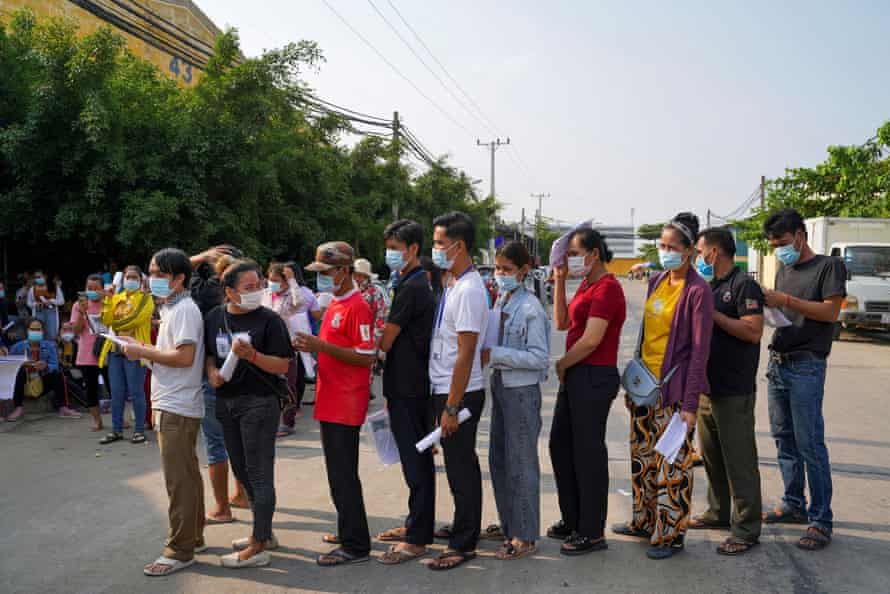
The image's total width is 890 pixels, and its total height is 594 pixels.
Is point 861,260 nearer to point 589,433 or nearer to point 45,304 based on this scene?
point 589,433

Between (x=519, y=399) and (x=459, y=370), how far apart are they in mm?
474

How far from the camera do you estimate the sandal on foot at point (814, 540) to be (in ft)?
14.5

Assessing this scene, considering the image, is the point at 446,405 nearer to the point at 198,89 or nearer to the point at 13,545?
the point at 13,545

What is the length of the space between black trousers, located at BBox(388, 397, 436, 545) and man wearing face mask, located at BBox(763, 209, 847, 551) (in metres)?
2.23

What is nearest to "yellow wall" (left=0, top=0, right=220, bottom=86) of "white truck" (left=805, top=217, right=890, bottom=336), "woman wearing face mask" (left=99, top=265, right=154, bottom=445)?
"woman wearing face mask" (left=99, top=265, right=154, bottom=445)

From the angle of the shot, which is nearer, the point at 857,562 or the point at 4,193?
the point at 857,562

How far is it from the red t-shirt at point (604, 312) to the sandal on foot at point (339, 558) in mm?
1735

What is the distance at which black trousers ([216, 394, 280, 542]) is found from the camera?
4.23 meters

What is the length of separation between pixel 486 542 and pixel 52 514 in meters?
3.08

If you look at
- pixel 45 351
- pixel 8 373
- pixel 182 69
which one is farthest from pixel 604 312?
pixel 182 69

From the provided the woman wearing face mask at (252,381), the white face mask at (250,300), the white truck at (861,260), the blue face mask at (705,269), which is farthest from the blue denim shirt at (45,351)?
the white truck at (861,260)

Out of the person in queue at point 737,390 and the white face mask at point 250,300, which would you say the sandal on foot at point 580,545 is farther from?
the white face mask at point 250,300

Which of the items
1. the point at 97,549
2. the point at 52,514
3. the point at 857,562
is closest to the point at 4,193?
the point at 52,514

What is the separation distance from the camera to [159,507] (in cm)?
537
